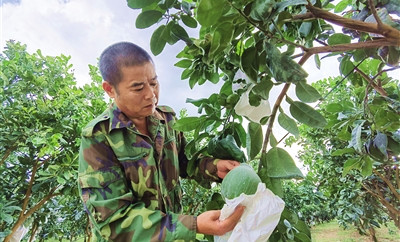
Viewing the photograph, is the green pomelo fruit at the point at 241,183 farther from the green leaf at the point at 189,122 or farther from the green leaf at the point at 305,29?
the green leaf at the point at 305,29

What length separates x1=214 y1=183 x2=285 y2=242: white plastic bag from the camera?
580 millimetres

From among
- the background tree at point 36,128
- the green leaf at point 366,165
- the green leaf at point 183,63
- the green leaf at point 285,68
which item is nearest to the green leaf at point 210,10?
the green leaf at point 285,68

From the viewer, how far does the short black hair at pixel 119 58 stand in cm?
90

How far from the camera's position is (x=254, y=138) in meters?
0.75

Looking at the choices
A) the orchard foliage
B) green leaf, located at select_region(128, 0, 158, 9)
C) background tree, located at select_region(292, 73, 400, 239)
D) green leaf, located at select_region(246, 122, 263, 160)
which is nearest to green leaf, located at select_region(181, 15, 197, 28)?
Result: the orchard foliage

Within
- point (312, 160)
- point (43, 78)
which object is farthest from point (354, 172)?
point (43, 78)

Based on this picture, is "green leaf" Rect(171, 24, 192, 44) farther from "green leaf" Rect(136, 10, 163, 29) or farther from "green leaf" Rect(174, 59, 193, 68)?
"green leaf" Rect(174, 59, 193, 68)

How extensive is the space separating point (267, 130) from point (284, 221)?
0.22 meters

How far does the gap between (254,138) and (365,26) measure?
0.36m

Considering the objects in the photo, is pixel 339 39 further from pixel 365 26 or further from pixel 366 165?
pixel 366 165

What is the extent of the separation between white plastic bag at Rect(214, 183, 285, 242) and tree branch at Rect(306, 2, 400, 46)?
14.4 inches

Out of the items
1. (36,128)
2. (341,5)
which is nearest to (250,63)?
(341,5)

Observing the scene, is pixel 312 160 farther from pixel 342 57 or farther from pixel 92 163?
pixel 92 163

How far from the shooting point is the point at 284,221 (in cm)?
67
